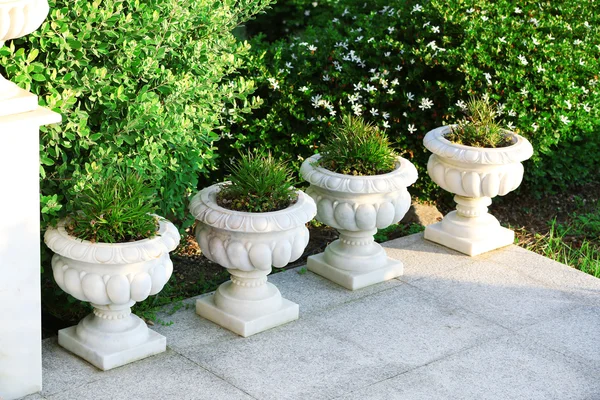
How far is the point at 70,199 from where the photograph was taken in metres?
5.08

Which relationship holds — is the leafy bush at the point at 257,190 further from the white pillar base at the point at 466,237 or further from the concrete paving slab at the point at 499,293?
the white pillar base at the point at 466,237

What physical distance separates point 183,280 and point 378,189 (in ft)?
4.82

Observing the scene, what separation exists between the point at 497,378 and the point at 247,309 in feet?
4.86

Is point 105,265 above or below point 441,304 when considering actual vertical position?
above

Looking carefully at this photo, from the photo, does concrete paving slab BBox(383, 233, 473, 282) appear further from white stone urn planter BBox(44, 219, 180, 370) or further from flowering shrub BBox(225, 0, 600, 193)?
white stone urn planter BBox(44, 219, 180, 370)

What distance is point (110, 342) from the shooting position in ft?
16.7

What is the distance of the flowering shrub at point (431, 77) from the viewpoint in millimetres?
7312

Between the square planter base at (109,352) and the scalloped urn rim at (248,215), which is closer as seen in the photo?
the square planter base at (109,352)

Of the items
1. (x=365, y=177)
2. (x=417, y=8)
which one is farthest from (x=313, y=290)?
(x=417, y=8)

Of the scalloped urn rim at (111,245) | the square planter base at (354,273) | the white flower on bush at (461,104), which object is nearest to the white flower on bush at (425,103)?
the white flower on bush at (461,104)

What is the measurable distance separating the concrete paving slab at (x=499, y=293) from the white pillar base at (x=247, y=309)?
1100 millimetres

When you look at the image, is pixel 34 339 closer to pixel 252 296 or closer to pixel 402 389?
pixel 252 296

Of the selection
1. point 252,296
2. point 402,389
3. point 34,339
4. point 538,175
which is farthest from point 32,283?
point 538,175

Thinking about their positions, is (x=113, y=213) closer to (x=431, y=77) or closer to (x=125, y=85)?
(x=125, y=85)
